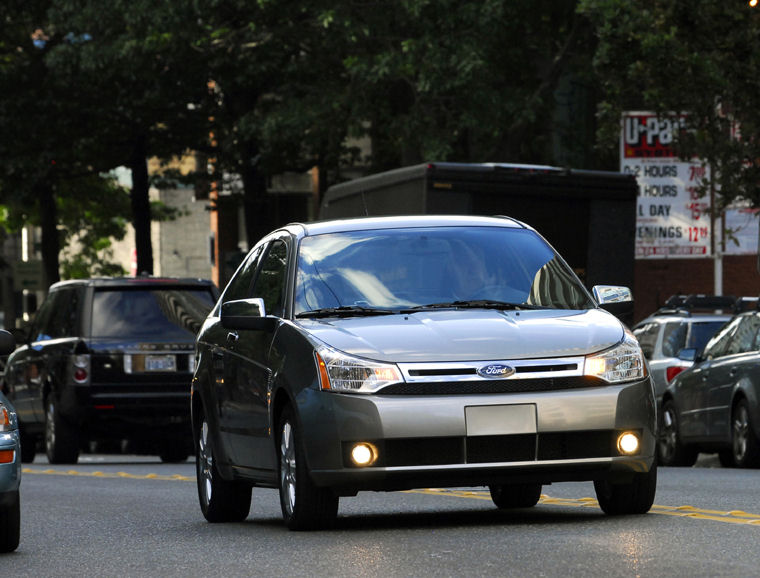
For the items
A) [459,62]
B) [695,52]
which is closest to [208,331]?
[695,52]

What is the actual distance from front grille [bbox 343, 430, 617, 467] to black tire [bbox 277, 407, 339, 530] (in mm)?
315

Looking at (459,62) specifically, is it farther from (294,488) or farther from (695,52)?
(294,488)

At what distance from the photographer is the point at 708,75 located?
24.4 m

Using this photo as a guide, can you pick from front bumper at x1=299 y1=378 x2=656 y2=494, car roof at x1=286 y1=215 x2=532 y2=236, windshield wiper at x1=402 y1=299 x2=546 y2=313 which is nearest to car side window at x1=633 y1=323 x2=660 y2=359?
car roof at x1=286 y1=215 x2=532 y2=236

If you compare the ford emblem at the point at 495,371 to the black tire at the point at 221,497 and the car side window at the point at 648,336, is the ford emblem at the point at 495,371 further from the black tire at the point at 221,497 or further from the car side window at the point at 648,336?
the car side window at the point at 648,336

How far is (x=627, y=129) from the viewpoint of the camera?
31031mm

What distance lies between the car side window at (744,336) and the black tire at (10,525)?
9766 mm

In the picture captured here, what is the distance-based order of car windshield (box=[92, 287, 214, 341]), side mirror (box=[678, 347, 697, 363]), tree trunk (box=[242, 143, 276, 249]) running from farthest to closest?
tree trunk (box=[242, 143, 276, 249]) < car windshield (box=[92, 287, 214, 341]) < side mirror (box=[678, 347, 697, 363])

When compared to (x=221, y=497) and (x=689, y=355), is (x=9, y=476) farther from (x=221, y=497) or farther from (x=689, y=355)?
(x=689, y=355)

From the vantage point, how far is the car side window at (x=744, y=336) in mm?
18109

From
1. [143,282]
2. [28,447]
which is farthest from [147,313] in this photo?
[28,447]

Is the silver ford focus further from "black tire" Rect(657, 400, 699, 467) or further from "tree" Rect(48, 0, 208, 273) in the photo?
"tree" Rect(48, 0, 208, 273)

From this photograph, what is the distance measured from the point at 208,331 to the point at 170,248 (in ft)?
222

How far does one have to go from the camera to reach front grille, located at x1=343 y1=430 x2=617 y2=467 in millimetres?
9352
